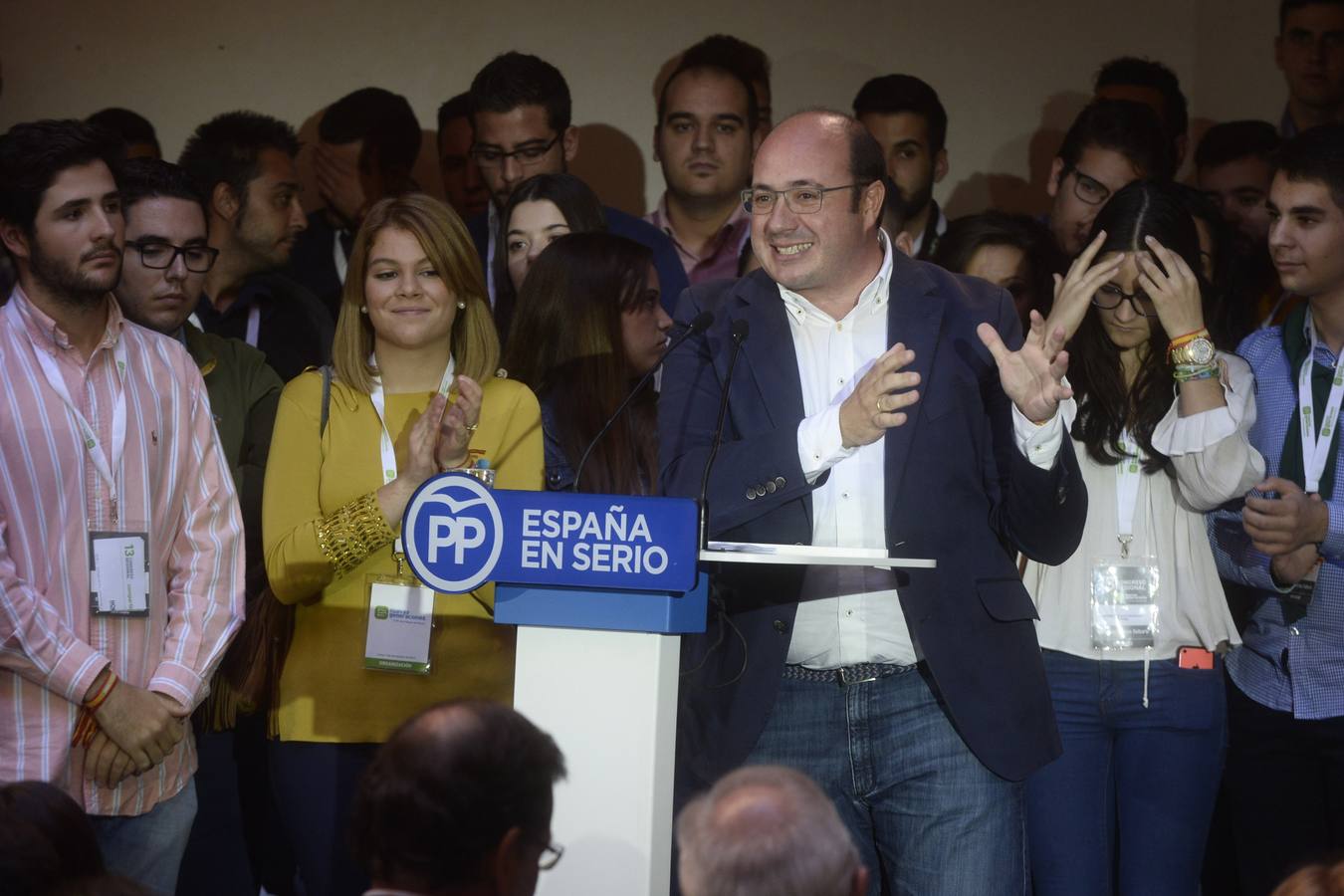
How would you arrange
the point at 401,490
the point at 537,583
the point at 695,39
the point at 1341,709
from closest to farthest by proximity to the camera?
the point at 537,583
the point at 401,490
the point at 1341,709
the point at 695,39

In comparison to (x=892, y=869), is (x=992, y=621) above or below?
above

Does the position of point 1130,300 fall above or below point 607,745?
above

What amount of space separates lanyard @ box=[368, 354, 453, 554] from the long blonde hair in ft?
0.06

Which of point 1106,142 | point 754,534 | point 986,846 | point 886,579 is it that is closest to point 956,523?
point 886,579

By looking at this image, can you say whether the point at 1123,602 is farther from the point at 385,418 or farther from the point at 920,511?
the point at 385,418

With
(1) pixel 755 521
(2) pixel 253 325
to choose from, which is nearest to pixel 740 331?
(1) pixel 755 521

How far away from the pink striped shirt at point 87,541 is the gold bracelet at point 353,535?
306 mm

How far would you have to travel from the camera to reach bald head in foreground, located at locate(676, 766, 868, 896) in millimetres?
1813

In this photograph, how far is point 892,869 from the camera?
2.90 metres

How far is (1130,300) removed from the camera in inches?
149

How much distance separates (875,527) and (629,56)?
4.34 m

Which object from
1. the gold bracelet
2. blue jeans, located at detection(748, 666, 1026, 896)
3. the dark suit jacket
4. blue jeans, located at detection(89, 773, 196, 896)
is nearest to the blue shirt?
blue jeans, located at detection(748, 666, 1026, 896)

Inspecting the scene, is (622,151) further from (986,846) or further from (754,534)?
(986,846)

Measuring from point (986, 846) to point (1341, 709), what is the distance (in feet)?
3.85
